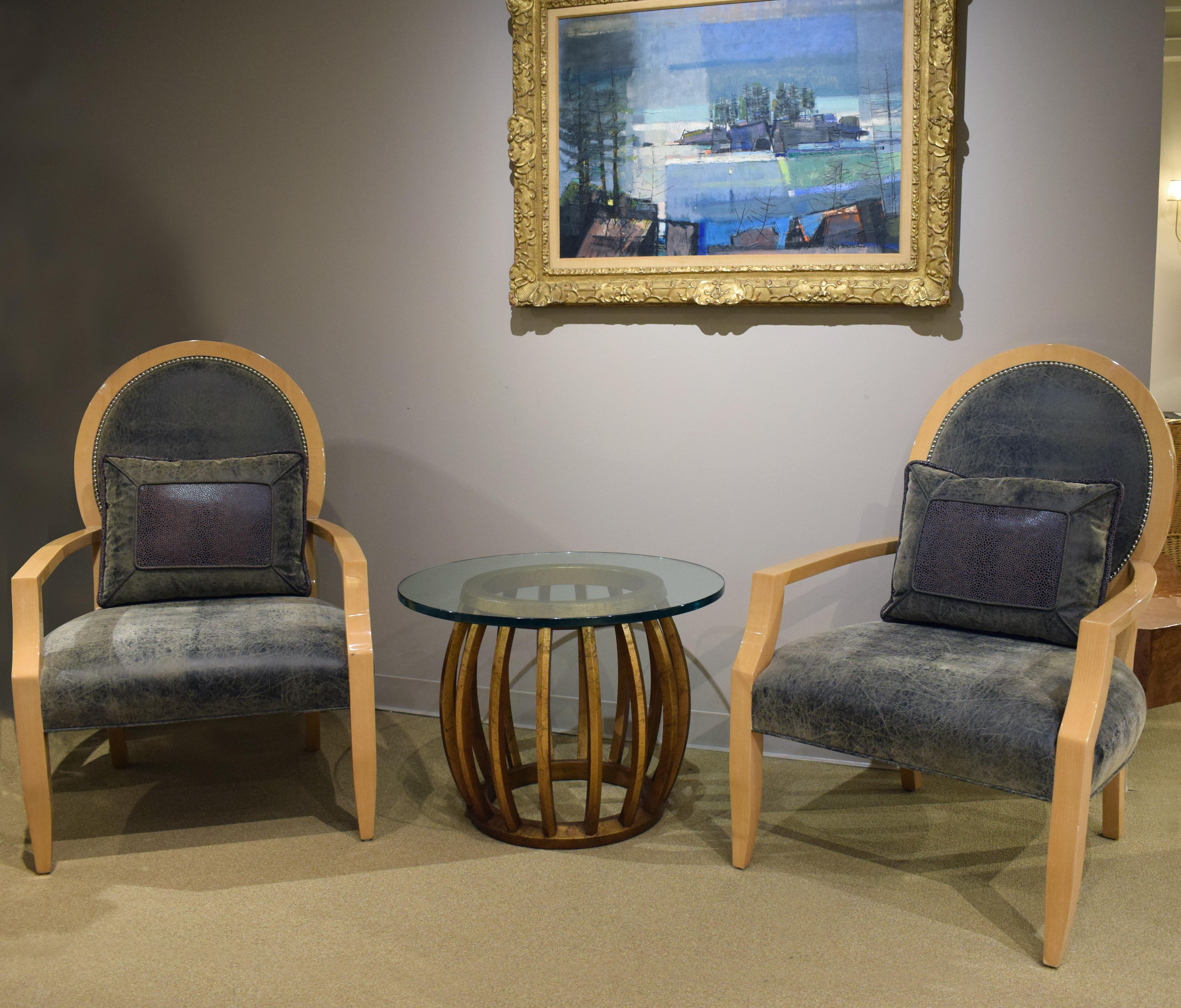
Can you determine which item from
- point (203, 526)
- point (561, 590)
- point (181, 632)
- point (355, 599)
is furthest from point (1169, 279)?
point (181, 632)

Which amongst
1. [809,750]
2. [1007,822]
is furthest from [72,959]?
[1007,822]

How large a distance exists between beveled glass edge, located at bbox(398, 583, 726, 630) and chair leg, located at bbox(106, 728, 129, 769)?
101 cm

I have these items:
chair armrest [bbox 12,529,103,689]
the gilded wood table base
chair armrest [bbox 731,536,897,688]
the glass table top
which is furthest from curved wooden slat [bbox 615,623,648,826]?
chair armrest [bbox 12,529,103,689]

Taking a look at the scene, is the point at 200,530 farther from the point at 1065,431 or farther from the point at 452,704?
the point at 1065,431

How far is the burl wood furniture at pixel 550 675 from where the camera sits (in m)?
2.01

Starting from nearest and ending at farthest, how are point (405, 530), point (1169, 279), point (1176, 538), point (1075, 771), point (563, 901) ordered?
point (1075, 771), point (563, 901), point (405, 530), point (1176, 538), point (1169, 279)

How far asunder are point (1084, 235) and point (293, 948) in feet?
7.32

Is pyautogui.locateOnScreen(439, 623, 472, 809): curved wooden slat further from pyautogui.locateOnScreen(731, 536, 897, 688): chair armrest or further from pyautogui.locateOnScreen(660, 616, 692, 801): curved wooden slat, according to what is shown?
pyautogui.locateOnScreen(731, 536, 897, 688): chair armrest

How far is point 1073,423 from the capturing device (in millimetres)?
2166

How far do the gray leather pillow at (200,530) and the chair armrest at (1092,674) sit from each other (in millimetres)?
1661

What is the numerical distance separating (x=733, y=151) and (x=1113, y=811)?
1.75 m

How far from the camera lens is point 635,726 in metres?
2.13

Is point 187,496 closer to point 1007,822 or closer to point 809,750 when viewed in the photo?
point 809,750

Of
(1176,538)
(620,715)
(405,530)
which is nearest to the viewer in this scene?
(620,715)
